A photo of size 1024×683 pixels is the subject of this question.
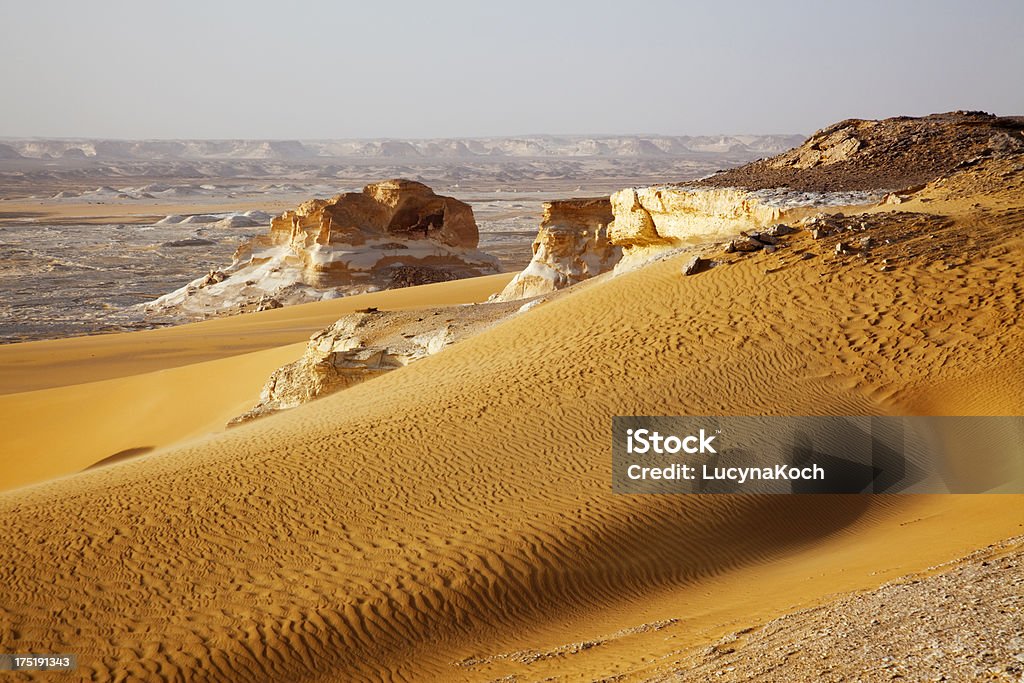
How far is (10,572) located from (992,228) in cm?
1284

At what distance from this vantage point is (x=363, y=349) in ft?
53.8

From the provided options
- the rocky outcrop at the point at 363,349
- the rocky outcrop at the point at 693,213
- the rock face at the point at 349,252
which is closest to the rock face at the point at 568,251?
the rocky outcrop at the point at 693,213

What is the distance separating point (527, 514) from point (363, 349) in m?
8.08

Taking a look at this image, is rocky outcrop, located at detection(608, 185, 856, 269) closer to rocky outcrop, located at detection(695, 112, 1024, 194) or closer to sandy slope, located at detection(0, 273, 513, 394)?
rocky outcrop, located at detection(695, 112, 1024, 194)

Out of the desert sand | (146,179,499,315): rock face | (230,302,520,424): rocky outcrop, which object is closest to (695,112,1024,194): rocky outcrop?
the desert sand

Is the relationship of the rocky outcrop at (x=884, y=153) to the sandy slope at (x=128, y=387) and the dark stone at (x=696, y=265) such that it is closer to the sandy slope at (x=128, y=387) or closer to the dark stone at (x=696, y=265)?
the dark stone at (x=696, y=265)

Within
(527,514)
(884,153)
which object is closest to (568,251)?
(884,153)

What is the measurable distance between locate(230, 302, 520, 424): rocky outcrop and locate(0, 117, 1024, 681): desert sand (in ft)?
5.40

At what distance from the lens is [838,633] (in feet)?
17.9

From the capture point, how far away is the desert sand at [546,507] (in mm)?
7199

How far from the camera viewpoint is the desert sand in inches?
283

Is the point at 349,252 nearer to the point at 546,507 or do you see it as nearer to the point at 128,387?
the point at 128,387

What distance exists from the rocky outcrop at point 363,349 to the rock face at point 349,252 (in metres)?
15.7

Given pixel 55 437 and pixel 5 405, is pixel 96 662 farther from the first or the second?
pixel 5 405
